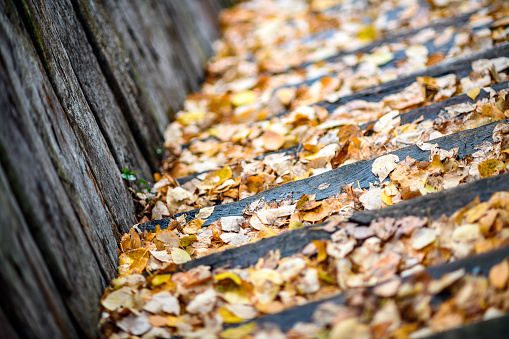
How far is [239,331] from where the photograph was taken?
0.94 meters

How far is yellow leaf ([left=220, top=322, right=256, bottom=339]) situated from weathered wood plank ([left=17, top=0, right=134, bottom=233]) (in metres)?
0.67

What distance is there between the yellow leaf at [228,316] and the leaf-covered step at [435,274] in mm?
91

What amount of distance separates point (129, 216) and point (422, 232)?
3.61ft

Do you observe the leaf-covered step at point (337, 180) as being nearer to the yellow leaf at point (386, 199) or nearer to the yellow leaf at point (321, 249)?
the yellow leaf at point (386, 199)

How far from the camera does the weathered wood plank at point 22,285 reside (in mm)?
827

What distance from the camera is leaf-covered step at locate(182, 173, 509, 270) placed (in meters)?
1.11

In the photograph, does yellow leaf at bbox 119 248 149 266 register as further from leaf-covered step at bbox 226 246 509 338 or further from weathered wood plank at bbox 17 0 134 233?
leaf-covered step at bbox 226 246 509 338

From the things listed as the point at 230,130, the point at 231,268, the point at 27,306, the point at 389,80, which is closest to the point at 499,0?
the point at 389,80

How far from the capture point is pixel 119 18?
2.07 m

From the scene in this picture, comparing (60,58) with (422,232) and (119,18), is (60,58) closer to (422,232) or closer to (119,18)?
(119,18)

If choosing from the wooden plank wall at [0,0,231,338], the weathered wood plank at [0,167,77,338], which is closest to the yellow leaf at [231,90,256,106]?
the wooden plank wall at [0,0,231,338]

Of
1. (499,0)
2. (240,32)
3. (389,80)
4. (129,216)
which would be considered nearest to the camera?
(129,216)

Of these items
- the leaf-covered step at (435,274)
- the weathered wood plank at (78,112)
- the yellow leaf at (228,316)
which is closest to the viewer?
the leaf-covered step at (435,274)

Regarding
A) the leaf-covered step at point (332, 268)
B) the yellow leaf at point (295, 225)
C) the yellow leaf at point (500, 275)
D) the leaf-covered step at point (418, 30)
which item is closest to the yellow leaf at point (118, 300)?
the leaf-covered step at point (332, 268)
